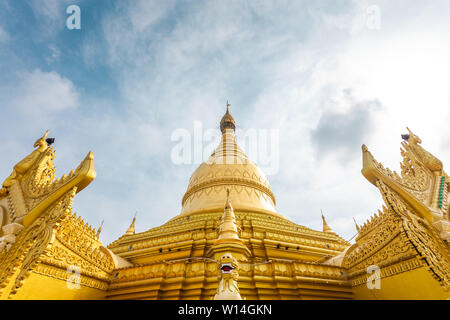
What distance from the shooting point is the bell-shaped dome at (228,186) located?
594 inches

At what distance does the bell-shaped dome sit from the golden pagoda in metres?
4.93

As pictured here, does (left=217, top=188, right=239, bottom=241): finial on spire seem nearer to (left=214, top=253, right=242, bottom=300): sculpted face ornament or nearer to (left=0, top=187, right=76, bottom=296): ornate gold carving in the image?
(left=214, top=253, right=242, bottom=300): sculpted face ornament

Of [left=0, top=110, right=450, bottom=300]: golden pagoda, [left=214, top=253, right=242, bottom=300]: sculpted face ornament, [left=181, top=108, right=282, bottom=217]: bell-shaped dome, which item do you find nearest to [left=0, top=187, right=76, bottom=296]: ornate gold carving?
[left=0, top=110, right=450, bottom=300]: golden pagoda

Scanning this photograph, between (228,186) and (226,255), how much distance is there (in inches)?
444

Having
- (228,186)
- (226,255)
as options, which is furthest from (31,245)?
(228,186)

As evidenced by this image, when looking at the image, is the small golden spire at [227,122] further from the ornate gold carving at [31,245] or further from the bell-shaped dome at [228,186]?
the ornate gold carving at [31,245]

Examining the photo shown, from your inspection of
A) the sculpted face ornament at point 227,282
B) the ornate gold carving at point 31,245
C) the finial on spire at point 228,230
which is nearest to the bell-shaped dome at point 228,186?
the finial on spire at point 228,230

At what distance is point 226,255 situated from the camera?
15.6 feet

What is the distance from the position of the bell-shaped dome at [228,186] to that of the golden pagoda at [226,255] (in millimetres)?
4930
